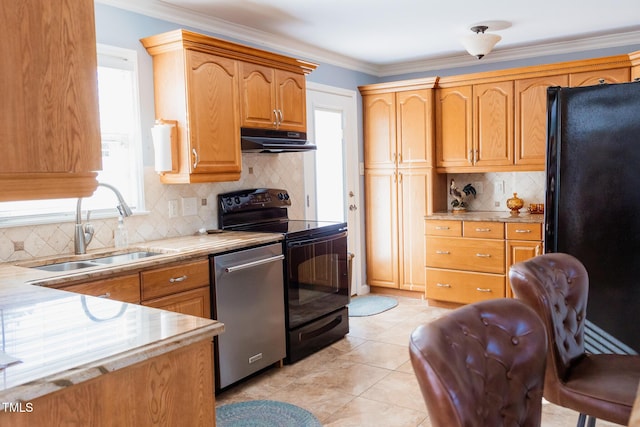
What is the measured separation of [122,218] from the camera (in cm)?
321

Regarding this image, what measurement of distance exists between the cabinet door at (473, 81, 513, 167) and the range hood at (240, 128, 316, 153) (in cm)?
170

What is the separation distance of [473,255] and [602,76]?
1.79m

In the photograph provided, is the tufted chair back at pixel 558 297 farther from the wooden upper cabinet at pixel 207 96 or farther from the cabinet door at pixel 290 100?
the cabinet door at pixel 290 100

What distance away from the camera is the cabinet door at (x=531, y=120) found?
4.66 meters

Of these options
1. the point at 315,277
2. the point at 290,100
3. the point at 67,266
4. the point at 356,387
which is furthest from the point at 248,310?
the point at 290,100

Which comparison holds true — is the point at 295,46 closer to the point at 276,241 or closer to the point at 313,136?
the point at 313,136

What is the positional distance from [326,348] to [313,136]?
6.36ft

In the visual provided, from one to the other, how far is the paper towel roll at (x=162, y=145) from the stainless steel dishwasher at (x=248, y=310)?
69 cm

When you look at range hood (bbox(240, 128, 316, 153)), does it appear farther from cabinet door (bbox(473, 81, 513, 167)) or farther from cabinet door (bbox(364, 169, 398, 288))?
cabinet door (bbox(473, 81, 513, 167))

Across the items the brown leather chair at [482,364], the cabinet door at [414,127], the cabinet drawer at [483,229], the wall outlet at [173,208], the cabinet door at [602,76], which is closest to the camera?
the brown leather chair at [482,364]

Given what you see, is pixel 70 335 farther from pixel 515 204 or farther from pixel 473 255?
pixel 515 204

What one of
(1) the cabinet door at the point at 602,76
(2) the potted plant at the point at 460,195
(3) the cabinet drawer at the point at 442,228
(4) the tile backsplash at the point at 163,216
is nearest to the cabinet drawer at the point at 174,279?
(4) the tile backsplash at the point at 163,216

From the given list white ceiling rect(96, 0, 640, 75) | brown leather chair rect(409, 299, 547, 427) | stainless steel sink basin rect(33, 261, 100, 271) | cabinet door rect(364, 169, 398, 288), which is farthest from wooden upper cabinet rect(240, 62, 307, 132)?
brown leather chair rect(409, 299, 547, 427)

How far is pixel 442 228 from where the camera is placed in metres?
4.98
